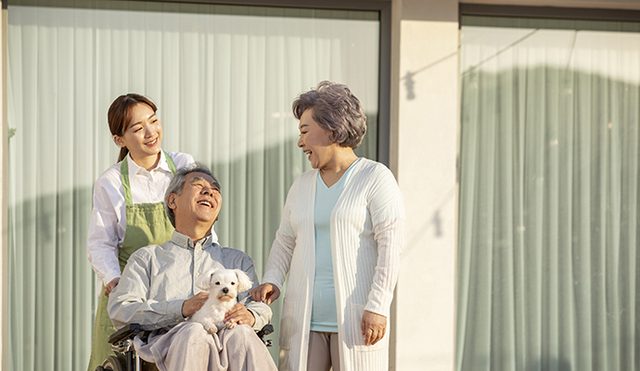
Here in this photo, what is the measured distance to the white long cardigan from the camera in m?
2.45

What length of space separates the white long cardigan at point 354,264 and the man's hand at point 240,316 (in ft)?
0.60

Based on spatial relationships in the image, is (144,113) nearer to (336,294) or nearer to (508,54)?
(336,294)

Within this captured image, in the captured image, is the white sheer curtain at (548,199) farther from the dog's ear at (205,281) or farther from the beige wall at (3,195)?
the beige wall at (3,195)

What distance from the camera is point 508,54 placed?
4145mm

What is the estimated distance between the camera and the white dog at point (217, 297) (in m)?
2.35

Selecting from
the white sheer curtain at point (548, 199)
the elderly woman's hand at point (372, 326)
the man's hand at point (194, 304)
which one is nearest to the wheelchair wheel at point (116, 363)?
the man's hand at point (194, 304)

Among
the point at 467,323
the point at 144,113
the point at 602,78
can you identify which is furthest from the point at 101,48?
the point at 602,78

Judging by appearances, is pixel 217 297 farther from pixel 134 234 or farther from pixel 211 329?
pixel 134 234

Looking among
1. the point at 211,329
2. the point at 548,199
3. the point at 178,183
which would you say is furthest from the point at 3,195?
the point at 548,199

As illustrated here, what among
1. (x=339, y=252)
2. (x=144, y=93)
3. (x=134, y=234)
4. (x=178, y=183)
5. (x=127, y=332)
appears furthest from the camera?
(x=144, y=93)

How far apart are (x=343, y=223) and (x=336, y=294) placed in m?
0.26

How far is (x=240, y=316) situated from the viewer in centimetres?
239

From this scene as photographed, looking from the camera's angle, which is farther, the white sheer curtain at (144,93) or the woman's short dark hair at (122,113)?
the white sheer curtain at (144,93)

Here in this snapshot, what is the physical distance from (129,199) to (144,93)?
46.7 inches
